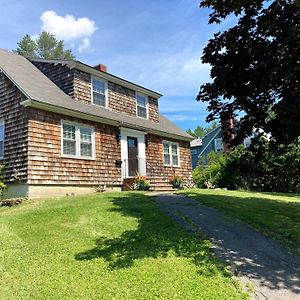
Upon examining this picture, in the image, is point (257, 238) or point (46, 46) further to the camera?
point (46, 46)

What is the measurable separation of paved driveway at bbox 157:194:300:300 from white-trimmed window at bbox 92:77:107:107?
9549mm

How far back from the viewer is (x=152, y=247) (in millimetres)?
7293

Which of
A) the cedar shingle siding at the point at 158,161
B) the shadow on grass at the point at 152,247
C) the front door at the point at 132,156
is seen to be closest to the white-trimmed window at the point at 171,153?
the cedar shingle siding at the point at 158,161

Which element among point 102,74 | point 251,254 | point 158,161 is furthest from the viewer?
point 158,161

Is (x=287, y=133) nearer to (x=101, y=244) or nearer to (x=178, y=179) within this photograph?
(x=101, y=244)

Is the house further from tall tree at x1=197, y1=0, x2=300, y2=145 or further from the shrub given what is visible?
tall tree at x1=197, y1=0, x2=300, y2=145

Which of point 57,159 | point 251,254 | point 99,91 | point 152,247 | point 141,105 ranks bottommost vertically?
point 251,254

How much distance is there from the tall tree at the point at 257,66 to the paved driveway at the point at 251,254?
3.03m

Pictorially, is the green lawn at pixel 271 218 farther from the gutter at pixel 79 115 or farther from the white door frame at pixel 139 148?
the gutter at pixel 79 115

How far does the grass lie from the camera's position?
5594mm

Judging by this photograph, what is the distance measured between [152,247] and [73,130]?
31.8 ft

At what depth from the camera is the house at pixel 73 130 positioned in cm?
1434

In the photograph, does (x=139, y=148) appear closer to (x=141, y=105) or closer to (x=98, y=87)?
(x=141, y=105)

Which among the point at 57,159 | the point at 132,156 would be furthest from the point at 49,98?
the point at 132,156
